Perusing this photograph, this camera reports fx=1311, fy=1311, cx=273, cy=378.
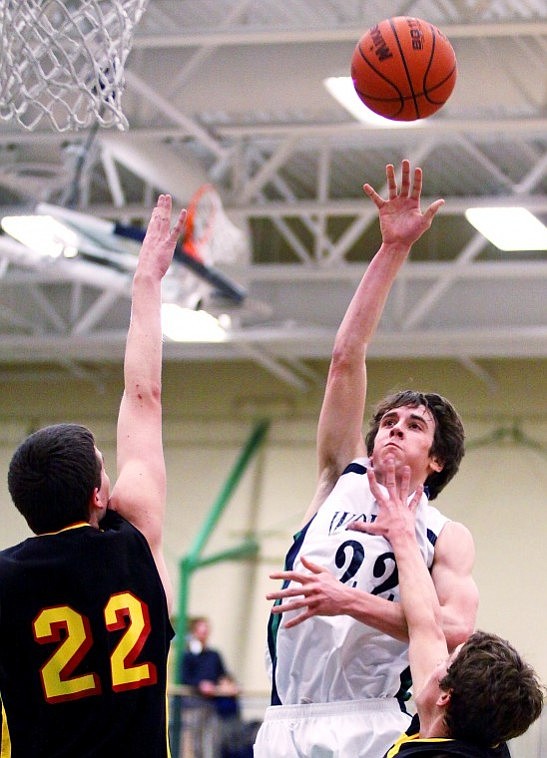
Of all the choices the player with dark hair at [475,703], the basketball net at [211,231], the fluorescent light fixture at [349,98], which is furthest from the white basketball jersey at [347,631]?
the basketball net at [211,231]

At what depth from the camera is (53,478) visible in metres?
2.91

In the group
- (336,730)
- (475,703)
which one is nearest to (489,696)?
(475,703)

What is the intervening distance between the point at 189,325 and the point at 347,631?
9690 millimetres

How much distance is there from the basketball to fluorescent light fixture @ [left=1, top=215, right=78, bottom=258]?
5.68m

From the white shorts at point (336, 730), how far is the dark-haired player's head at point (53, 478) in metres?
1.23

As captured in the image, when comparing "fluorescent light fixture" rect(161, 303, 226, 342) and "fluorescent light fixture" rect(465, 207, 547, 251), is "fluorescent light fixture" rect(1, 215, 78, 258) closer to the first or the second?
"fluorescent light fixture" rect(161, 303, 226, 342)

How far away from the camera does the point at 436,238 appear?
15.2 meters

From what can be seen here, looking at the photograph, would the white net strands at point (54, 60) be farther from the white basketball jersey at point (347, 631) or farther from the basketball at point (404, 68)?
the white basketball jersey at point (347, 631)

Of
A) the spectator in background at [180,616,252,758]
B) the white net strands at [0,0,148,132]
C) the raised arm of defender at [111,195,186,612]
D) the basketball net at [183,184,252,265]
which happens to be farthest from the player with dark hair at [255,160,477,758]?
the basketball net at [183,184,252,265]

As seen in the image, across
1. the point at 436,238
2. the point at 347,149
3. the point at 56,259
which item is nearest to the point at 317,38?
the point at 56,259

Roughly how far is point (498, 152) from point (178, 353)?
17.4ft

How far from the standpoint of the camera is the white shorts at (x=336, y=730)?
377 centimetres

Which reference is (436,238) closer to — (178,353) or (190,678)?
(178,353)

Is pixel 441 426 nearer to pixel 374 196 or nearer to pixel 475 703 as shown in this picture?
pixel 374 196
